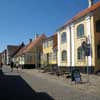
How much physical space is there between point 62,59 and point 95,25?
438 inches

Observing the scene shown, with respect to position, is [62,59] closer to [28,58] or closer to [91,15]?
[91,15]

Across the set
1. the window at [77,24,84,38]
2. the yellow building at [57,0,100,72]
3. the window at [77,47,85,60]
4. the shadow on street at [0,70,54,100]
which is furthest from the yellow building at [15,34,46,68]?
the shadow on street at [0,70,54,100]

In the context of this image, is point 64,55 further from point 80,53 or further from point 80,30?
point 80,30

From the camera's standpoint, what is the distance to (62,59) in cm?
4144

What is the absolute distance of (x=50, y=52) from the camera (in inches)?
2063

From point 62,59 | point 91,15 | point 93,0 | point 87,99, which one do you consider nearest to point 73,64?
point 62,59

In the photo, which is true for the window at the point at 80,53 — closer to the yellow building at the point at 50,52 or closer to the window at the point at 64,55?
the window at the point at 64,55

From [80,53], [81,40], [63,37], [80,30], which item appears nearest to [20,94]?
[81,40]

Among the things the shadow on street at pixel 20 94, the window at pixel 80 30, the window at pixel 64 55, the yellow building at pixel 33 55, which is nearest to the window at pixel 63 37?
the window at pixel 64 55

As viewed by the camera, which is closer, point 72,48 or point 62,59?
point 72,48

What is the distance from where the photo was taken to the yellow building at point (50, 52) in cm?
4879

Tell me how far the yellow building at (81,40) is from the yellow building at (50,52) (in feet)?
21.3

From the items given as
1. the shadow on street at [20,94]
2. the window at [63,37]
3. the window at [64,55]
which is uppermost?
the window at [63,37]

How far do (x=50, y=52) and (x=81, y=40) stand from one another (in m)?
18.7
